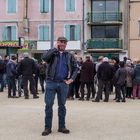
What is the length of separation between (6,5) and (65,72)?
148 ft

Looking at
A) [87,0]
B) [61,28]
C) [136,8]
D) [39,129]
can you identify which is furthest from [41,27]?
[39,129]

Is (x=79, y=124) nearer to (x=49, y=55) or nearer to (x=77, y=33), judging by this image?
(x=49, y=55)

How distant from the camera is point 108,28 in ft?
177

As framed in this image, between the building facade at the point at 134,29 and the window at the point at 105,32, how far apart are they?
153 cm

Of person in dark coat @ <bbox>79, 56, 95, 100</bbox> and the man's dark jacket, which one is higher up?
the man's dark jacket

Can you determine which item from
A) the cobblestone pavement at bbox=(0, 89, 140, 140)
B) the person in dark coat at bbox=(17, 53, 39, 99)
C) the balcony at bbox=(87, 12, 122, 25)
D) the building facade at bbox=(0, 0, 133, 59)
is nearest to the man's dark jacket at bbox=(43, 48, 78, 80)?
the cobblestone pavement at bbox=(0, 89, 140, 140)

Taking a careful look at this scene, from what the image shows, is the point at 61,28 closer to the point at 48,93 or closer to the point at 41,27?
the point at 41,27

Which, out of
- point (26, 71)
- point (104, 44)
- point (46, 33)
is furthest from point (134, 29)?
point (26, 71)

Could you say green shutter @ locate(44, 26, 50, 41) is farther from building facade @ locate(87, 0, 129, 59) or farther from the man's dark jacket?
the man's dark jacket

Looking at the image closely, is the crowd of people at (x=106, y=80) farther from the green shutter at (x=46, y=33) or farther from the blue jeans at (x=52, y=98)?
the green shutter at (x=46, y=33)

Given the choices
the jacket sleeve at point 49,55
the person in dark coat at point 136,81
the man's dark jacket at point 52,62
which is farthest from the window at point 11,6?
the jacket sleeve at point 49,55

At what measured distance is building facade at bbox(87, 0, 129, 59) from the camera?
2098 inches

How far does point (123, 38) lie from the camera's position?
176 ft

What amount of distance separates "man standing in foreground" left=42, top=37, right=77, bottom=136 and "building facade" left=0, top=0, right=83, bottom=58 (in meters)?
42.3
